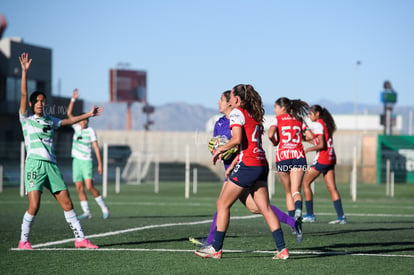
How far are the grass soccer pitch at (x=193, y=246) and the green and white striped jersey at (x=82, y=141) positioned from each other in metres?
1.36

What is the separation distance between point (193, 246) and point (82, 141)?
19.8 ft

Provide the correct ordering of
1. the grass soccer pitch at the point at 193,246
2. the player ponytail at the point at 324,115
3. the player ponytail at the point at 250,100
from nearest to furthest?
the grass soccer pitch at the point at 193,246 < the player ponytail at the point at 250,100 < the player ponytail at the point at 324,115

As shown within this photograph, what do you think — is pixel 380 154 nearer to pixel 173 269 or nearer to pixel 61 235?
pixel 61 235

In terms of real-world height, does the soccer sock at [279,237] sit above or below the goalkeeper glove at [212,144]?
below

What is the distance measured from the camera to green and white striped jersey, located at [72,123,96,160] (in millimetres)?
16172

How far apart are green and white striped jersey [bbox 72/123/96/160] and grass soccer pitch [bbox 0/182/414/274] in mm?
1359

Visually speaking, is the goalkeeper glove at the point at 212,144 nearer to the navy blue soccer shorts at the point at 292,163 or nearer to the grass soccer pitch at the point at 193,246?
the grass soccer pitch at the point at 193,246

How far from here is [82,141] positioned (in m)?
16.2

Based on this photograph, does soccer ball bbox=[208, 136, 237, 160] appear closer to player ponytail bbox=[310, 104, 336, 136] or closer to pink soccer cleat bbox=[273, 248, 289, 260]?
pink soccer cleat bbox=[273, 248, 289, 260]

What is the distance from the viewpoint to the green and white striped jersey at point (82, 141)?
16.2m

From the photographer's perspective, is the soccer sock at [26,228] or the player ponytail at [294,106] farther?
the player ponytail at [294,106]

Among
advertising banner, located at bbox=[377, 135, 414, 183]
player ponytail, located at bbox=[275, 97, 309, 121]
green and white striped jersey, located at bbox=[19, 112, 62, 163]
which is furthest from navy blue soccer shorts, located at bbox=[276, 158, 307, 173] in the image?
advertising banner, located at bbox=[377, 135, 414, 183]

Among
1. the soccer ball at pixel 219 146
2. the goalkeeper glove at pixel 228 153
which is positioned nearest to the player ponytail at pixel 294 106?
the soccer ball at pixel 219 146

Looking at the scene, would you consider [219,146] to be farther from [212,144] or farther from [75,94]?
[75,94]
